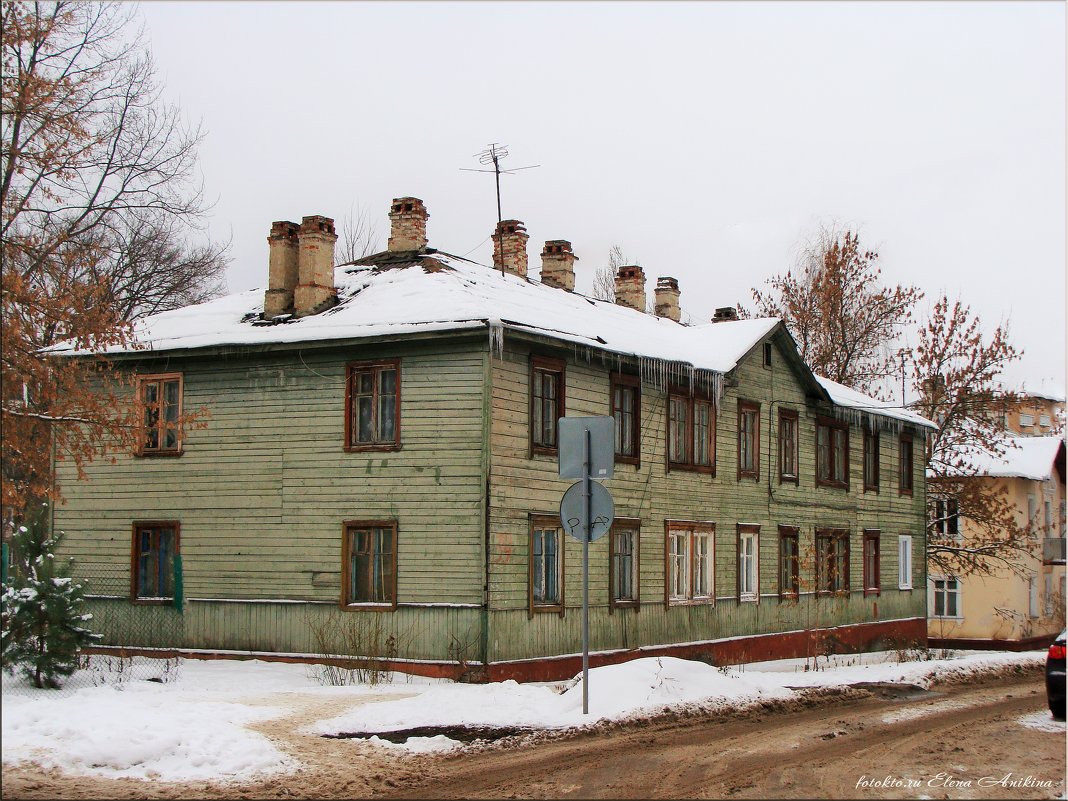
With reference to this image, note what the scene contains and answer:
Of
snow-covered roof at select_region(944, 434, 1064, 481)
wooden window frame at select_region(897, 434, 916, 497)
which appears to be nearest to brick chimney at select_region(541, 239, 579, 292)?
wooden window frame at select_region(897, 434, 916, 497)

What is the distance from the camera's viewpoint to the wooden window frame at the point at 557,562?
21.4 m

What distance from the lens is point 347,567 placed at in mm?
21594

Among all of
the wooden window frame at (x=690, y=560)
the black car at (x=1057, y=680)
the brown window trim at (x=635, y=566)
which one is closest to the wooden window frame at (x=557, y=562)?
the brown window trim at (x=635, y=566)

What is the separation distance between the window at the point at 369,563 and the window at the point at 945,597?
32.6 m

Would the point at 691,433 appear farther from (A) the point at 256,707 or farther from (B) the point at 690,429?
(A) the point at 256,707

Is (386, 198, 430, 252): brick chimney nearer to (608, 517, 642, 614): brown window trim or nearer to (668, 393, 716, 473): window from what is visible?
(668, 393, 716, 473): window

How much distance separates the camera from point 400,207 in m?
26.4

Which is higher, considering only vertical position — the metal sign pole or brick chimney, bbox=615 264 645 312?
brick chimney, bbox=615 264 645 312

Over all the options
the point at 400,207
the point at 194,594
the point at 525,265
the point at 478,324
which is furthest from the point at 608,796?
the point at 525,265

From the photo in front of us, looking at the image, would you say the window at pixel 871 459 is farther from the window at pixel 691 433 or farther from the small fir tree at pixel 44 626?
the small fir tree at pixel 44 626

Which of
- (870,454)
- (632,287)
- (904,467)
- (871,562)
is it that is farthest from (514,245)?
(904,467)

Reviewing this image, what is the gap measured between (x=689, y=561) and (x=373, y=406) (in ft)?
25.6

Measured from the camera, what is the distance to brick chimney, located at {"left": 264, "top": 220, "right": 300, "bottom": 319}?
23.9 meters

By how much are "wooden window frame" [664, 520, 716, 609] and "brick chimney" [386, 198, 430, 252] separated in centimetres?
738
